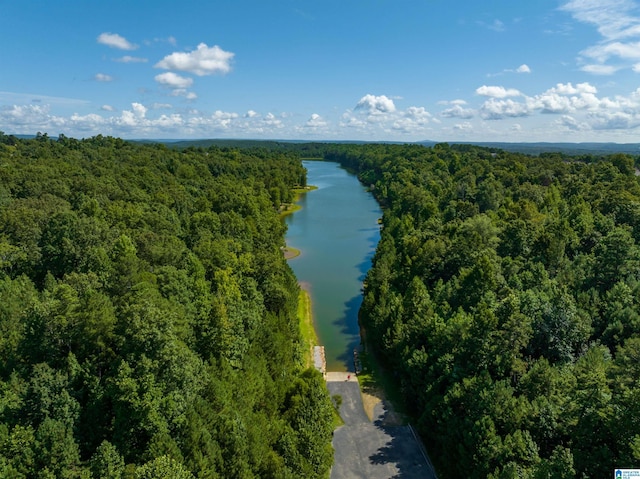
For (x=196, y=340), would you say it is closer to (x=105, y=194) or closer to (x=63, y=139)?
(x=105, y=194)

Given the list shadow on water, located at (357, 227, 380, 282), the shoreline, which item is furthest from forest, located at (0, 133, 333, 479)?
shadow on water, located at (357, 227, 380, 282)

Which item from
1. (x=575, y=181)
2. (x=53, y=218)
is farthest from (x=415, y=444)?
(x=575, y=181)

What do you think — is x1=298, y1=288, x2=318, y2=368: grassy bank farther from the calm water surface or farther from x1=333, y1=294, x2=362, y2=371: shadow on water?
x1=333, y1=294, x2=362, y2=371: shadow on water

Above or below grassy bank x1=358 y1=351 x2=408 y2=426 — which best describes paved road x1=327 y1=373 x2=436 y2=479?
below

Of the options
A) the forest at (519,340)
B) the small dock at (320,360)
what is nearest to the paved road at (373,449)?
the forest at (519,340)

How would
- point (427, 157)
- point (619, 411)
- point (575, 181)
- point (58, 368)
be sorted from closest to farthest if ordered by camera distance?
point (619, 411) < point (58, 368) < point (575, 181) < point (427, 157)

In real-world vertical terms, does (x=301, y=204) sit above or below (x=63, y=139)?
below

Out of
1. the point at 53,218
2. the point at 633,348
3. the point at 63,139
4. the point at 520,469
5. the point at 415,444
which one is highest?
the point at 63,139
